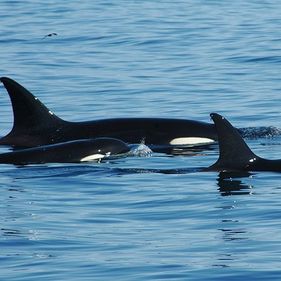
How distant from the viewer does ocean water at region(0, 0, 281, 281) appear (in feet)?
34.3

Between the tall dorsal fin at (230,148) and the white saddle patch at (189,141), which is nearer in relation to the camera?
the tall dorsal fin at (230,148)

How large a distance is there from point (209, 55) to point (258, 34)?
3.76m

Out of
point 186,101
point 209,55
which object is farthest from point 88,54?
point 186,101

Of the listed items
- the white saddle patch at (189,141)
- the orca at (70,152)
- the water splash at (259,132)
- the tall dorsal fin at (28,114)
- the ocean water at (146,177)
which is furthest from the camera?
the water splash at (259,132)

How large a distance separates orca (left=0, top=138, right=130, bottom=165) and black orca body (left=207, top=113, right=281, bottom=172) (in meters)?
1.79

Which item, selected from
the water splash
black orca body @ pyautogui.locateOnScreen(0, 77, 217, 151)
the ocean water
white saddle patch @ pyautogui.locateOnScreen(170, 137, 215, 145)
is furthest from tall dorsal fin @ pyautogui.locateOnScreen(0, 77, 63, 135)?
the water splash

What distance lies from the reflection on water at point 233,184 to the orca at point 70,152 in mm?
2023

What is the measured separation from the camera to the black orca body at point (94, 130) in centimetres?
1678

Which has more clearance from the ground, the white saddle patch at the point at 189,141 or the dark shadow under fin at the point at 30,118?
the dark shadow under fin at the point at 30,118

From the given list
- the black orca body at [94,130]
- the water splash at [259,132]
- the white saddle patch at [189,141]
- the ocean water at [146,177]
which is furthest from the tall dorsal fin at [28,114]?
the water splash at [259,132]

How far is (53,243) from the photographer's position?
10984 millimetres

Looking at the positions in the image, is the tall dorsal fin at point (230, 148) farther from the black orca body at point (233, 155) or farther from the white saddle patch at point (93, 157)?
the white saddle patch at point (93, 157)

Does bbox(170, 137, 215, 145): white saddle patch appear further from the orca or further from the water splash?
the orca

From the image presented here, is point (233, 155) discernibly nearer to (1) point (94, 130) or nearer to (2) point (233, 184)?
(2) point (233, 184)
